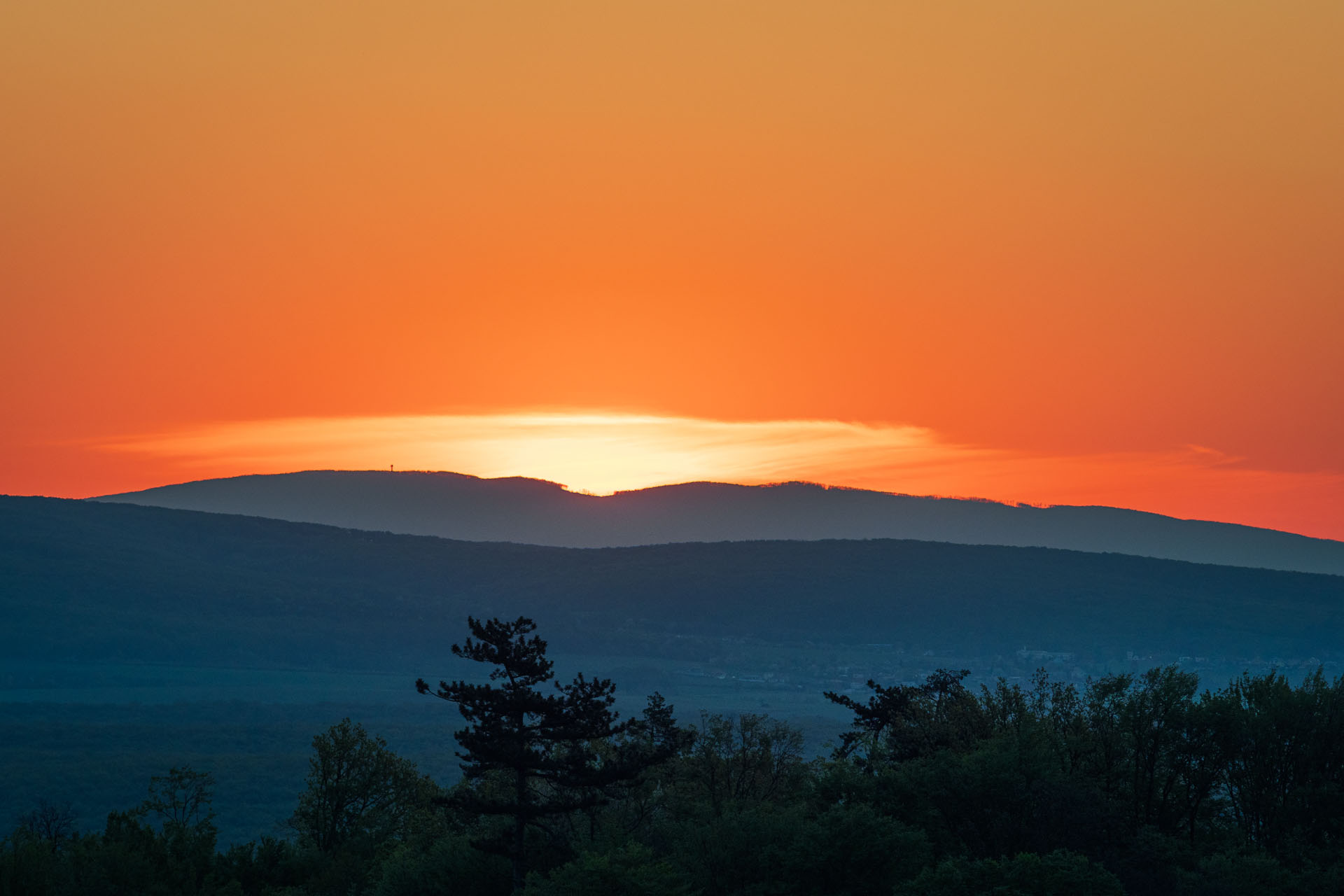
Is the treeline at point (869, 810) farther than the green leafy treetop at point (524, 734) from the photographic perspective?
No

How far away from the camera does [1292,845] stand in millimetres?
46312

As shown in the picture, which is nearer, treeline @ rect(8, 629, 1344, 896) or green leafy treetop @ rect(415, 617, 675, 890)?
treeline @ rect(8, 629, 1344, 896)

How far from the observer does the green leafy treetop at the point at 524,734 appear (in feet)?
162

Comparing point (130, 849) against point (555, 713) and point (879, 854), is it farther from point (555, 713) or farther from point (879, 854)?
point (879, 854)

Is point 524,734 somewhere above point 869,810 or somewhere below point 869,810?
above

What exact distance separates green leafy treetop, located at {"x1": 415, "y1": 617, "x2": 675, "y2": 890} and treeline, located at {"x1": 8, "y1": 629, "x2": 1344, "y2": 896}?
0.10 m

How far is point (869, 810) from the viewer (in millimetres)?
44312

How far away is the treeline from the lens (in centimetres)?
4347

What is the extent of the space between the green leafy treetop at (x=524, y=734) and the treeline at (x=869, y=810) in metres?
0.10

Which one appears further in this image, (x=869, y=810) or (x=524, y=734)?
(x=524, y=734)

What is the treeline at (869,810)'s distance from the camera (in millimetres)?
43469

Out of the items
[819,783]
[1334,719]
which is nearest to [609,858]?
[819,783]

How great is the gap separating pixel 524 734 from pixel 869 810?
44.3ft

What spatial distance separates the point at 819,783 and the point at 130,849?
31.9m
